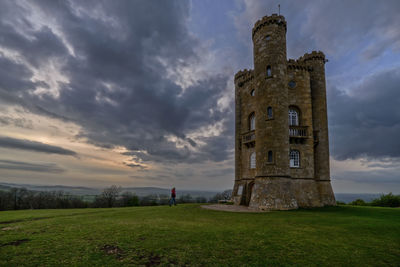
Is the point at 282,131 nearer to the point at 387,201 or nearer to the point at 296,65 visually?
the point at 296,65

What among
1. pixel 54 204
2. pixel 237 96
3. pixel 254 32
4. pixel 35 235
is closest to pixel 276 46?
pixel 254 32

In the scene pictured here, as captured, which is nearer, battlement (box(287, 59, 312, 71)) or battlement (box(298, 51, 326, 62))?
battlement (box(287, 59, 312, 71))

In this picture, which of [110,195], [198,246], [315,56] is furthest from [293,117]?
[110,195]

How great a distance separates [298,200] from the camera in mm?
21859

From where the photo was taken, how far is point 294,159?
23.6 meters

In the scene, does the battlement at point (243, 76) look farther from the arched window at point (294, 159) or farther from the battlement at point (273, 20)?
the arched window at point (294, 159)

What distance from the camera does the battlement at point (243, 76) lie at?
2832 centimetres

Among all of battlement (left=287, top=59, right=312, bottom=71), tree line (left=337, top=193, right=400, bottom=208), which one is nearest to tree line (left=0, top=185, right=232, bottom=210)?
tree line (left=337, top=193, right=400, bottom=208)

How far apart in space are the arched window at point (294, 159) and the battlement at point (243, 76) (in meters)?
10.8

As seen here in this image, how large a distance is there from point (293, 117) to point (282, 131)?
15.9 ft

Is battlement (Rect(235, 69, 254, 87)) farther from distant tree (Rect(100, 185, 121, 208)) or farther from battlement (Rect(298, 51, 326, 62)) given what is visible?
distant tree (Rect(100, 185, 121, 208))

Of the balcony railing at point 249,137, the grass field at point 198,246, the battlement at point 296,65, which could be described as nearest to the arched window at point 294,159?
the balcony railing at point 249,137

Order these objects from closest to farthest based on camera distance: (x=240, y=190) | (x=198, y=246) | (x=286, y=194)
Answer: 1. (x=198, y=246)
2. (x=286, y=194)
3. (x=240, y=190)

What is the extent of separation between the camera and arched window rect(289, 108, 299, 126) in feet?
81.0
